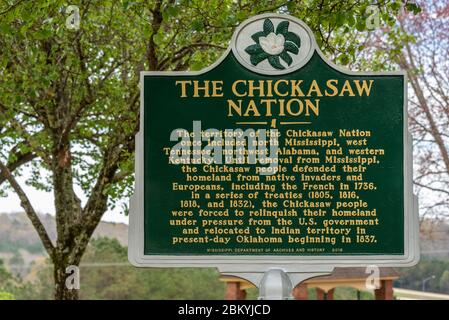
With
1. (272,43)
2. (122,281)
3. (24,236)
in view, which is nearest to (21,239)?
(24,236)

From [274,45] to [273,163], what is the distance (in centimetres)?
114

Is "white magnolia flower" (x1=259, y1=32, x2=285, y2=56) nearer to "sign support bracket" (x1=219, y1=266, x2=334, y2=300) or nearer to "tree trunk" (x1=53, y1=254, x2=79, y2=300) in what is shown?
"sign support bracket" (x1=219, y1=266, x2=334, y2=300)

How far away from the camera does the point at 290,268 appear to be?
763 centimetres

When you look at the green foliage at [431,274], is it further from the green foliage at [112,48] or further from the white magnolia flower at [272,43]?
the white magnolia flower at [272,43]

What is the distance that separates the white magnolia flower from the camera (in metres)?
7.90

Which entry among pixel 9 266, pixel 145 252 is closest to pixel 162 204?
pixel 145 252

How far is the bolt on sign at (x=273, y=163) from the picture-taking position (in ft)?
25.1

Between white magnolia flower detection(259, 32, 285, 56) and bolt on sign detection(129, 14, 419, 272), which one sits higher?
white magnolia flower detection(259, 32, 285, 56)

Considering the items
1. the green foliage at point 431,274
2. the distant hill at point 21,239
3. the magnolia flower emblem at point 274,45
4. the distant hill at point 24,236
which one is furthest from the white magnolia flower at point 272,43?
the distant hill at point 21,239

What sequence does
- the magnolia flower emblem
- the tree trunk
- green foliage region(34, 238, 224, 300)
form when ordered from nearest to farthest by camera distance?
the magnolia flower emblem, the tree trunk, green foliage region(34, 238, 224, 300)

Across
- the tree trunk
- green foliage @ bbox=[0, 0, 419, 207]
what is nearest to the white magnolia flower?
green foliage @ bbox=[0, 0, 419, 207]

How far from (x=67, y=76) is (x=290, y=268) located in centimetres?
587

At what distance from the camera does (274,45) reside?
26.0ft

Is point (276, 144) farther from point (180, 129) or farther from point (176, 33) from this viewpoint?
point (176, 33)
